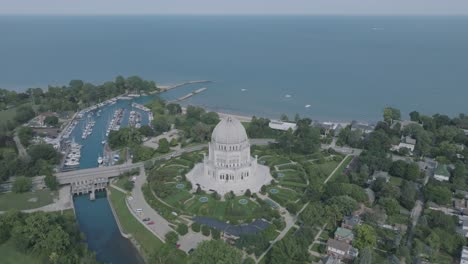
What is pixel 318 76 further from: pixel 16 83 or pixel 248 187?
pixel 16 83

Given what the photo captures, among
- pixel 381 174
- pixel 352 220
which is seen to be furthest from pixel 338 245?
pixel 381 174

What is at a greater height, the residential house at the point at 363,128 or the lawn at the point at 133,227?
the residential house at the point at 363,128

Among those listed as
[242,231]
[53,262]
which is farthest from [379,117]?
[53,262]

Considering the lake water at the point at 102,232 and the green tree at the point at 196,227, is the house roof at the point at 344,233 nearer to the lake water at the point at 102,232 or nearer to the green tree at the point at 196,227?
the green tree at the point at 196,227

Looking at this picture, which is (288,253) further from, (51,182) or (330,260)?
(51,182)

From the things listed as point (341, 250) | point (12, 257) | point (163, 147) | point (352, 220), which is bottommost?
point (12, 257)

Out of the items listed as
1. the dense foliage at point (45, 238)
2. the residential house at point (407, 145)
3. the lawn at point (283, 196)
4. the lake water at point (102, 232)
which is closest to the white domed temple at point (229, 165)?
the lawn at point (283, 196)
